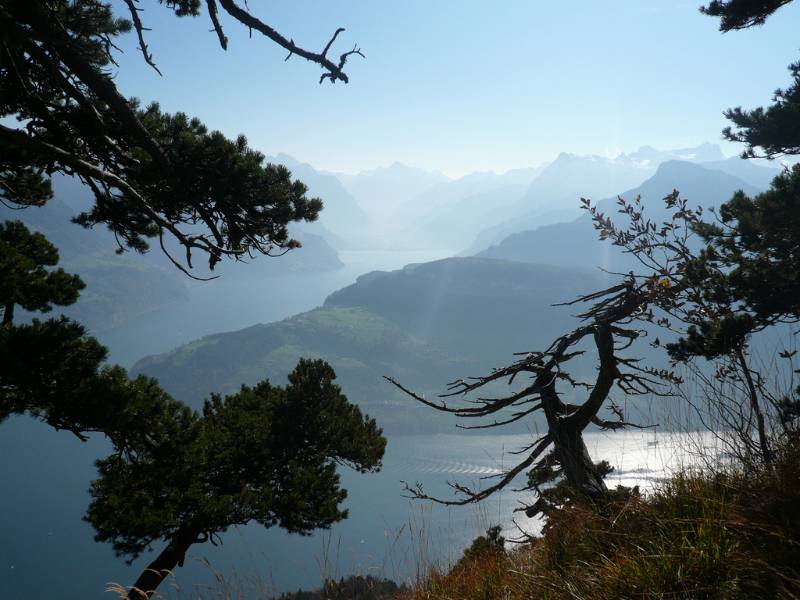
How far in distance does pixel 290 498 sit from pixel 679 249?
34.4 feet

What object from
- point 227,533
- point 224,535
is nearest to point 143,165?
point 224,535

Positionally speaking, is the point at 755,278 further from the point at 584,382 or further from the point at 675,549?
the point at 675,549

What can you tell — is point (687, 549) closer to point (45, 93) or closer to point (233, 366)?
point (45, 93)

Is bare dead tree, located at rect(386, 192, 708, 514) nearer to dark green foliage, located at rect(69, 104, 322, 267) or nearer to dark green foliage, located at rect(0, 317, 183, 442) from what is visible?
dark green foliage, located at rect(69, 104, 322, 267)

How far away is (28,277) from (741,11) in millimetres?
9128

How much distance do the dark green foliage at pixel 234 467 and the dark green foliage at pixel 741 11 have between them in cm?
866

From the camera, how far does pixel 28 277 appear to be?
21.3ft

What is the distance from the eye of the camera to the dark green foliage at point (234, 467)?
7812 mm

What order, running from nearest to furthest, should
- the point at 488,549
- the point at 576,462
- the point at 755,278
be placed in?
the point at 576,462, the point at 488,549, the point at 755,278

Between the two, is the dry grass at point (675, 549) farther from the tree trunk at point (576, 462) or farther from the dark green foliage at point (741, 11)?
the dark green foliage at point (741, 11)

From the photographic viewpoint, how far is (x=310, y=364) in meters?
16.0

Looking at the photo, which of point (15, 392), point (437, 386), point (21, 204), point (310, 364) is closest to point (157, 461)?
point (15, 392)

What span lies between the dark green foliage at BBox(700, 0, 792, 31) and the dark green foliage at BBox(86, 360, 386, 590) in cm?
866

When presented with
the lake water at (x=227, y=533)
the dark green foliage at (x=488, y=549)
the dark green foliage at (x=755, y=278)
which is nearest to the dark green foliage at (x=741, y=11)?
the dark green foliage at (x=755, y=278)
